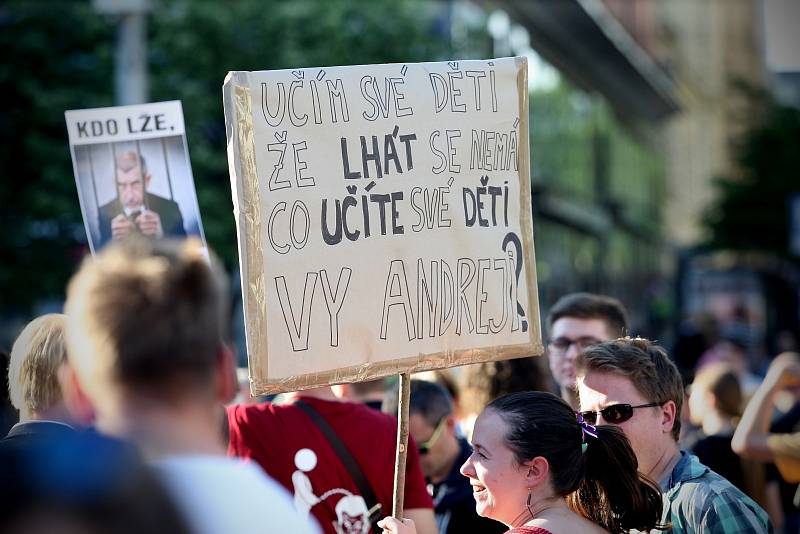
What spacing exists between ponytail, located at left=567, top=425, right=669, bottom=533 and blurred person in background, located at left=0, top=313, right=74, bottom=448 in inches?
56.7

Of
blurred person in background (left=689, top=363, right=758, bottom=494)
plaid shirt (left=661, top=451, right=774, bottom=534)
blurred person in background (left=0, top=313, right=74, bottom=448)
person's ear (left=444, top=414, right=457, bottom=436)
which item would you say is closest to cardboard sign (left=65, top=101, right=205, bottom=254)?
person's ear (left=444, top=414, right=457, bottom=436)

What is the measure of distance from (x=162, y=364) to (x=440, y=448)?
3304 millimetres

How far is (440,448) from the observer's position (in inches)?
198

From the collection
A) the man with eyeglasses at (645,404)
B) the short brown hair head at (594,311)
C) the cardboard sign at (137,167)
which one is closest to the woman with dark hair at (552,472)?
the man with eyeglasses at (645,404)

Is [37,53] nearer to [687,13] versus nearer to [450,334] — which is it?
[450,334]

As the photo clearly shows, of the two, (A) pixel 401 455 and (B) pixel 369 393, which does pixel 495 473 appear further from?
(B) pixel 369 393

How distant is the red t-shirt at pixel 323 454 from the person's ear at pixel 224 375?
182cm

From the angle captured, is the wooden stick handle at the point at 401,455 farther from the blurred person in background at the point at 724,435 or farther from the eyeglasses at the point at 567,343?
the blurred person in background at the point at 724,435

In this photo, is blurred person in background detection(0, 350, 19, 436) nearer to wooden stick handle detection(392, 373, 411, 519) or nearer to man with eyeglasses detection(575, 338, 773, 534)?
wooden stick handle detection(392, 373, 411, 519)

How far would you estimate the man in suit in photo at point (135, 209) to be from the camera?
4.82 m

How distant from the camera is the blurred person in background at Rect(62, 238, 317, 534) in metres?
1.83

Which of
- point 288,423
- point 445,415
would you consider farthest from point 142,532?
point 445,415

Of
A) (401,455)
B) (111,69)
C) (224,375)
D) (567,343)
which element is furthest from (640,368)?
(111,69)

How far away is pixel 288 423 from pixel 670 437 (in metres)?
1.23
